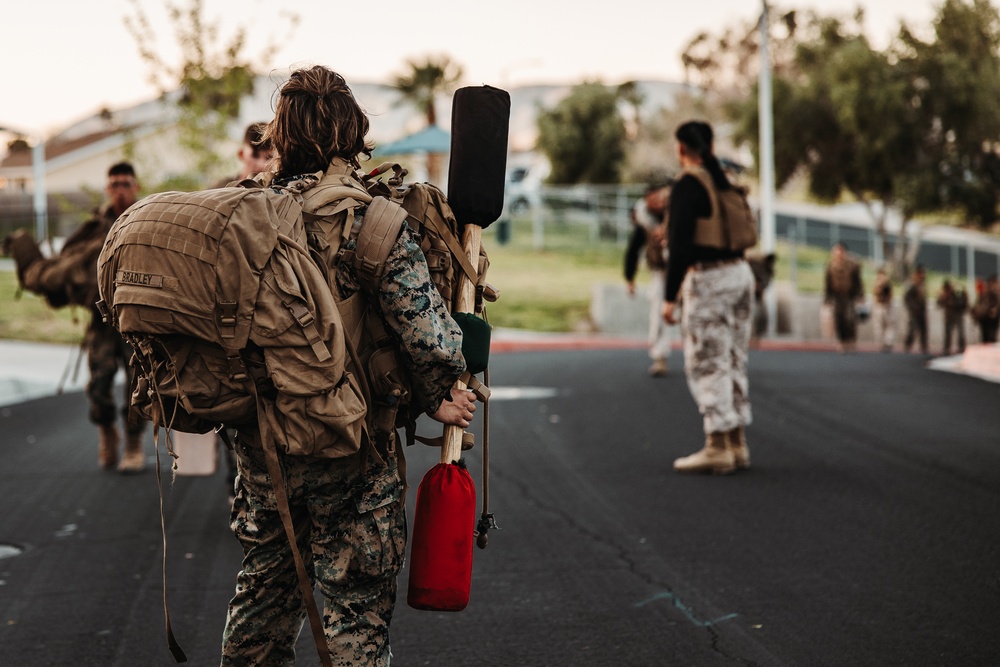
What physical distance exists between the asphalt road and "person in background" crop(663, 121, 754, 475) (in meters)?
0.43

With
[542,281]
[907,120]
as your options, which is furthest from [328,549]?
[907,120]

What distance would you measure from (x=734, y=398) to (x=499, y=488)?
161 centimetres

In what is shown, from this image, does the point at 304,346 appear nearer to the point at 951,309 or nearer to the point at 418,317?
the point at 418,317

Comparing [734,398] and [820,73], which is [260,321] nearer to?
[734,398]

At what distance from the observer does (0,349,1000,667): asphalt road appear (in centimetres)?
445

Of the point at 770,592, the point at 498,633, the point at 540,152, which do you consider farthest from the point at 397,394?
the point at 540,152

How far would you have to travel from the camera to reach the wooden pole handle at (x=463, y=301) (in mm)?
3334

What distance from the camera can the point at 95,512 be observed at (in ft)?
22.8

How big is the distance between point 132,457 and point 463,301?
5.47m

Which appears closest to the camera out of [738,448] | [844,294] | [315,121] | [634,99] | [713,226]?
[315,121]

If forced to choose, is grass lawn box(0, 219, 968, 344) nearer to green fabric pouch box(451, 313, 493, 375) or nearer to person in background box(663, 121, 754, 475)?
person in background box(663, 121, 754, 475)

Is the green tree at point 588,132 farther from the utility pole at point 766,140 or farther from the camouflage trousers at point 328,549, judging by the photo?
the camouflage trousers at point 328,549

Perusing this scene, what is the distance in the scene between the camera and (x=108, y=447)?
834 centimetres

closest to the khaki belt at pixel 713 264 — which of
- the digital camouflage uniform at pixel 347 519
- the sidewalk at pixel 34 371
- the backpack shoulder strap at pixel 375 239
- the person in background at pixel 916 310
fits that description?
the digital camouflage uniform at pixel 347 519
